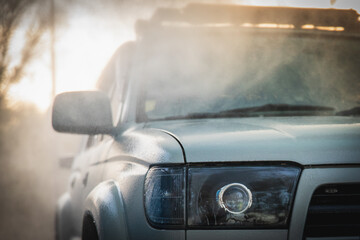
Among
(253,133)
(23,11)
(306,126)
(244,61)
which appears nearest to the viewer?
(253,133)

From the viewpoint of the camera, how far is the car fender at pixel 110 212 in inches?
70.2

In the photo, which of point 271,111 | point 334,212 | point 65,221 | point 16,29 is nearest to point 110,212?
point 334,212

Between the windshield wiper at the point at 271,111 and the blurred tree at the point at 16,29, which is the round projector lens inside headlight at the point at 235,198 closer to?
the windshield wiper at the point at 271,111

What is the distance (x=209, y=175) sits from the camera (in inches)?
65.2

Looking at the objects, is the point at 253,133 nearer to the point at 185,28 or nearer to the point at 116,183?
the point at 116,183

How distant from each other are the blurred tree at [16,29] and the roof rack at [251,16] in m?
6.54

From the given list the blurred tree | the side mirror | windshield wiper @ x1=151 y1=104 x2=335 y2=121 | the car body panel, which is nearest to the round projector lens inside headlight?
the car body panel

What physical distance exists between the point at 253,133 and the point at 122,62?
1367 mm

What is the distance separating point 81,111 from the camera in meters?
2.35

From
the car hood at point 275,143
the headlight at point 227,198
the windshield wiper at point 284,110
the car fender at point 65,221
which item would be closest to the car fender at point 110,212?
the headlight at point 227,198

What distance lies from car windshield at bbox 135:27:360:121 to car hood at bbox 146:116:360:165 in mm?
512

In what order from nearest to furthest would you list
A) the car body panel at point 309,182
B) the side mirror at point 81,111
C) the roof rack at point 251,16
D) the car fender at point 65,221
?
the car body panel at point 309,182 → the side mirror at point 81,111 → the roof rack at point 251,16 → the car fender at point 65,221

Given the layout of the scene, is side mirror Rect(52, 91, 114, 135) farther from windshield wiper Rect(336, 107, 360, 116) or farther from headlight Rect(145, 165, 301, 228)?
windshield wiper Rect(336, 107, 360, 116)

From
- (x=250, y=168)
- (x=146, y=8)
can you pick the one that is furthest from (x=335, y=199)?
(x=146, y=8)
